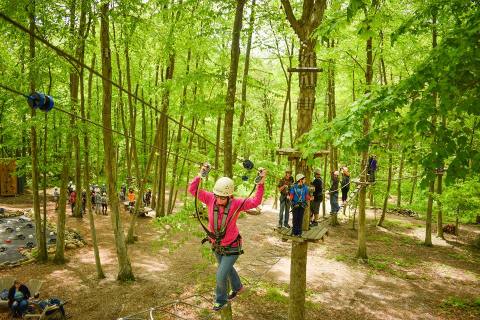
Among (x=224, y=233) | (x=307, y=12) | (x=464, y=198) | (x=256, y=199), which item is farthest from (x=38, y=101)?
(x=464, y=198)

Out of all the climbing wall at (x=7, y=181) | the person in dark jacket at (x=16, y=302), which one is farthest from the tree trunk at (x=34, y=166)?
the climbing wall at (x=7, y=181)

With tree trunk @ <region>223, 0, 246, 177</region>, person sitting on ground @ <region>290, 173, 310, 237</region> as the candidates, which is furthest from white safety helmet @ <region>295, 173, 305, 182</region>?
tree trunk @ <region>223, 0, 246, 177</region>

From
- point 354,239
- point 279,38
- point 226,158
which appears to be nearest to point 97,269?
point 226,158

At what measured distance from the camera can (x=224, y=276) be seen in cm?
507

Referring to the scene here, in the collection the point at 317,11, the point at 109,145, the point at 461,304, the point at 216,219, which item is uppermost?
the point at 317,11

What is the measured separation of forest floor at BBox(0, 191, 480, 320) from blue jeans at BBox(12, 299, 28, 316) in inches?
21.1

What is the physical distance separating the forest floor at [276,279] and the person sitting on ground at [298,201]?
9.73 feet

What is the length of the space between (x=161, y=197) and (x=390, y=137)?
17.2m

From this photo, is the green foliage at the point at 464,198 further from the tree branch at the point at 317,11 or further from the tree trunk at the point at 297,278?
the tree branch at the point at 317,11

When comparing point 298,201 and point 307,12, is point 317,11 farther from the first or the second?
point 298,201

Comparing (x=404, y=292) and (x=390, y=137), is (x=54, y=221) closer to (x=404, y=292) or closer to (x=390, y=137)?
(x=404, y=292)

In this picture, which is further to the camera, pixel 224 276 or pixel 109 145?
pixel 109 145

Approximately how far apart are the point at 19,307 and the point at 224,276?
826cm

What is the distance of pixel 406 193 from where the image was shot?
93.4 ft
